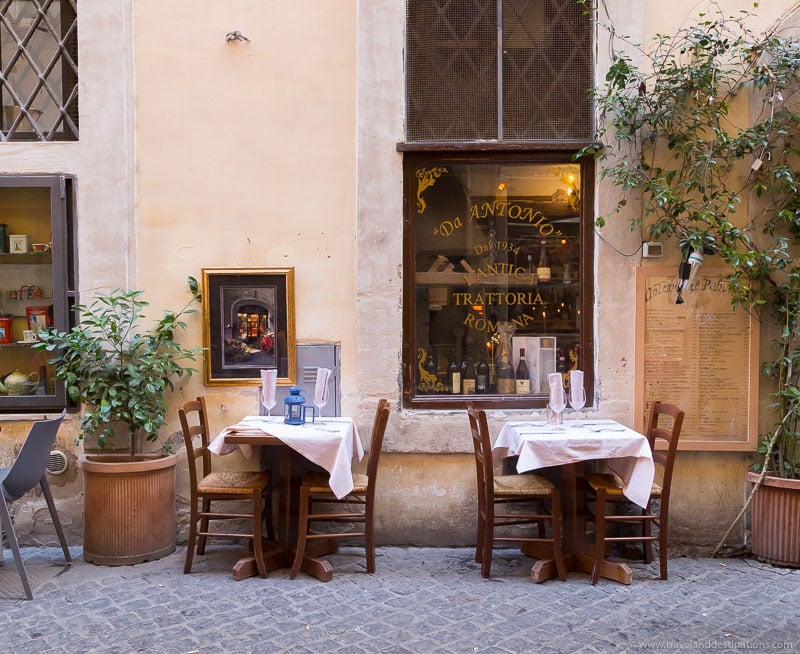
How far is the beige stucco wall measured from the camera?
4965 millimetres

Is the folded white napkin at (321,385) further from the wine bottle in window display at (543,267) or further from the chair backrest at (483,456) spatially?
the wine bottle in window display at (543,267)

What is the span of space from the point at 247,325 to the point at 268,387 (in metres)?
0.58

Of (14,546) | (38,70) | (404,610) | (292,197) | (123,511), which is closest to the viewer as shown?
(404,610)

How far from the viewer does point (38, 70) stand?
5.14m

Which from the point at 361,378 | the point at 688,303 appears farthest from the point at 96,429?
the point at 688,303

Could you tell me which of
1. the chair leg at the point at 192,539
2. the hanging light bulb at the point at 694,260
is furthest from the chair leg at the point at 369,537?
the hanging light bulb at the point at 694,260

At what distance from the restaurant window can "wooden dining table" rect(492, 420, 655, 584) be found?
24.6 inches

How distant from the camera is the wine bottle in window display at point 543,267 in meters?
5.17

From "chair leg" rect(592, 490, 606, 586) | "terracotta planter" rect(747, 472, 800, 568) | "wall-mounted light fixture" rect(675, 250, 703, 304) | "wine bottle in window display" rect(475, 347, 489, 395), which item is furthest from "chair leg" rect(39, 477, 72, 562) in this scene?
"terracotta planter" rect(747, 472, 800, 568)

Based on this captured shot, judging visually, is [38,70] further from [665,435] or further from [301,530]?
[665,435]

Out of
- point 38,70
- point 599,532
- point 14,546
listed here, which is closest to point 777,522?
point 599,532

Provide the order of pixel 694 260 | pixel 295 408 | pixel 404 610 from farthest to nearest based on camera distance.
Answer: pixel 694 260 < pixel 295 408 < pixel 404 610

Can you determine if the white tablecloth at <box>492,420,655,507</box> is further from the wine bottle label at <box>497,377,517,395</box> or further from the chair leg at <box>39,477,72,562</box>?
the chair leg at <box>39,477,72,562</box>

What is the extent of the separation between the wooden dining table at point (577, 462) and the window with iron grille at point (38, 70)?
3.77 m
